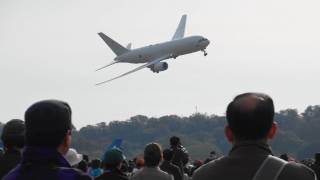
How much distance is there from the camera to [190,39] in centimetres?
8038

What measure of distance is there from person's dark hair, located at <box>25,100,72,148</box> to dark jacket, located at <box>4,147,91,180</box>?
6cm

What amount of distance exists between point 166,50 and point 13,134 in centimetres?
7471

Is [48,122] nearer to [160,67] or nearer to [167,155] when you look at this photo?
[167,155]

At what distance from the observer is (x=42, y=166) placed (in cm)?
595

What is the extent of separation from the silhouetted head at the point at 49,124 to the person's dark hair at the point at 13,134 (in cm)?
213

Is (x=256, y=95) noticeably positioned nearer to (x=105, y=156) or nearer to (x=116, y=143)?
(x=105, y=156)

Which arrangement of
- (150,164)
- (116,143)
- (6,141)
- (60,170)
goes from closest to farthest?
(60,170) → (6,141) → (150,164) → (116,143)

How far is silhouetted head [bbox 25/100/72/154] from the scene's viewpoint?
5980 mm

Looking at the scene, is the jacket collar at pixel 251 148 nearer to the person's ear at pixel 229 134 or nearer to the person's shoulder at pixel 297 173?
the person's ear at pixel 229 134

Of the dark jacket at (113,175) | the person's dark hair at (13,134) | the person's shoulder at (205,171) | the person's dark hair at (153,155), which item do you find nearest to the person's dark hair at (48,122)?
the person's shoulder at (205,171)

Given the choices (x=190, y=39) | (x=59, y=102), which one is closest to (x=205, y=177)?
(x=59, y=102)

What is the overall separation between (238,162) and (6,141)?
2.85 m

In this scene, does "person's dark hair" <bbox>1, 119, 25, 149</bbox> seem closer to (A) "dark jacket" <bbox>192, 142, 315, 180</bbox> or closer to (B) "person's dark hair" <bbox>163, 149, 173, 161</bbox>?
(A) "dark jacket" <bbox>192, 142, 315, 180</bbox>

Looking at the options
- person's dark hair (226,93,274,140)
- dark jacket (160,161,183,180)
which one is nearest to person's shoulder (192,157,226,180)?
person's dark hair (226,93,274,140)
